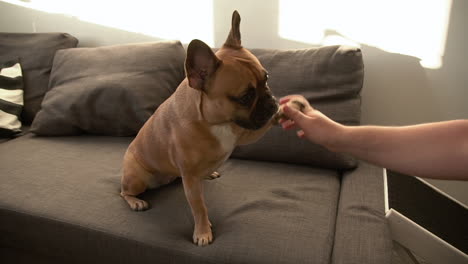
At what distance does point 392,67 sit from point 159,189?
4.83 ft

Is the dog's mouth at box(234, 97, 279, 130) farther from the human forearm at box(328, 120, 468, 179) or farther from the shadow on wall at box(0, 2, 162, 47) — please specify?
the shadow on wall at box(0, 2, 162, 47)

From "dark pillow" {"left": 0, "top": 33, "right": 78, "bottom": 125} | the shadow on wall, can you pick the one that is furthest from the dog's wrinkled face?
"dark pillow" {"left": 0, "top": 33, "right": 78, "bottom": 125}

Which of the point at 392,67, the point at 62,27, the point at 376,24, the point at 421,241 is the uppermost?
the point at 376,24

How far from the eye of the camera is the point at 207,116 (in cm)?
135

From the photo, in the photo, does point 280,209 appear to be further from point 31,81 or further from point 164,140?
point 31,81

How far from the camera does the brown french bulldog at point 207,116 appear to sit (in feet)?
4.18

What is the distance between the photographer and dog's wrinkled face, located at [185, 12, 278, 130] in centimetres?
127

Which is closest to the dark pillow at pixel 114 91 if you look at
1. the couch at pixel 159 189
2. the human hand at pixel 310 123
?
the couch at pixel 159 189

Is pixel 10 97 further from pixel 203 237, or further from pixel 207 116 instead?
pixel 203 237

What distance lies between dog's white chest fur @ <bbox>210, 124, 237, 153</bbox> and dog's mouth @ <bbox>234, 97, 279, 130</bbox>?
0.26 feet

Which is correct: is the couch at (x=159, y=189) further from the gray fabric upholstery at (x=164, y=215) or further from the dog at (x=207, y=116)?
the dog at (x=207, y=116)

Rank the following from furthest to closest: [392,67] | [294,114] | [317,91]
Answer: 1. [392,67]
2. [317,91]
3. [294,114]

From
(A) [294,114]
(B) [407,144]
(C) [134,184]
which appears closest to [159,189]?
(C) [134,184]

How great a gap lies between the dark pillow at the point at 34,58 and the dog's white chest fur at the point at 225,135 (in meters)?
1.89
